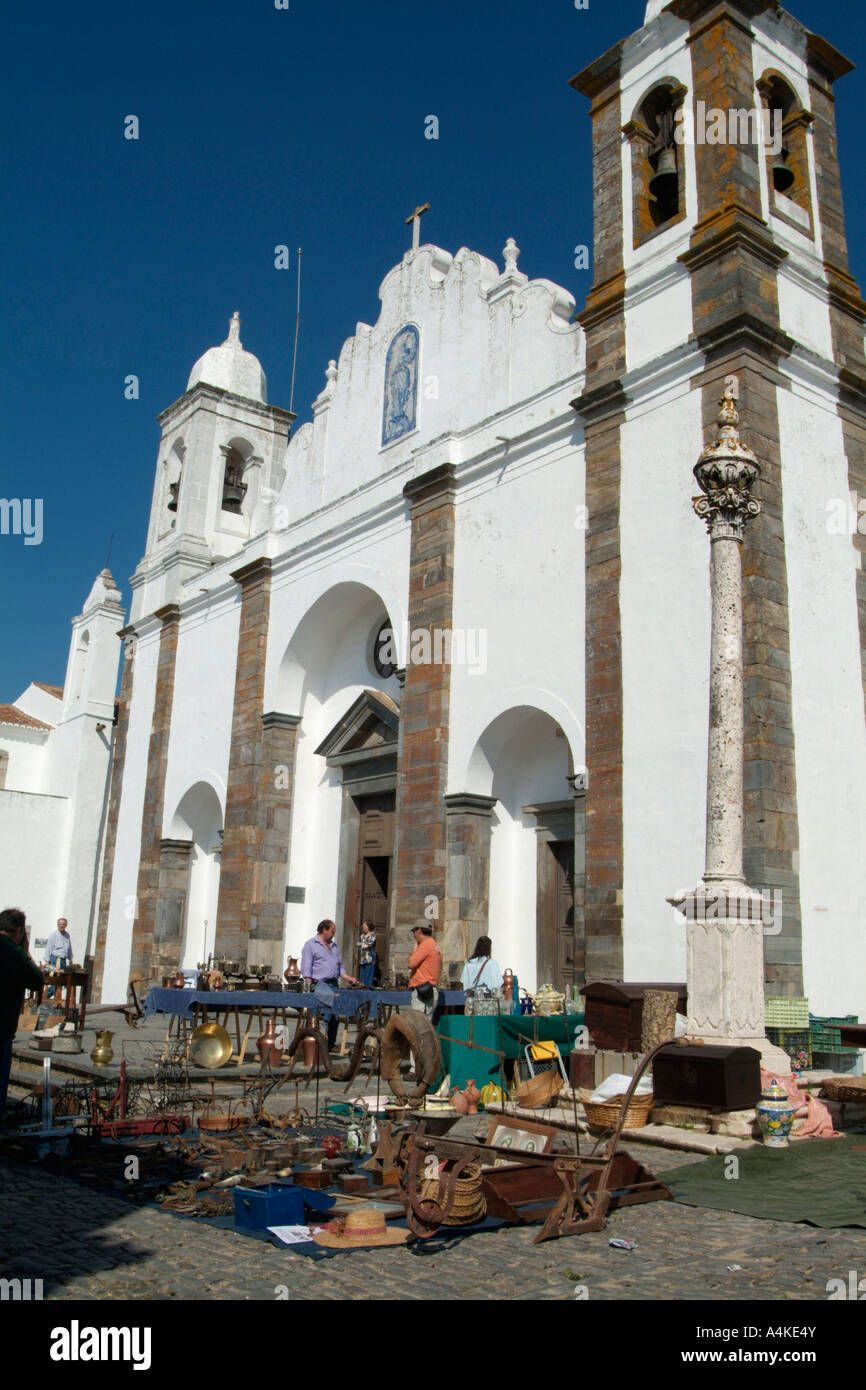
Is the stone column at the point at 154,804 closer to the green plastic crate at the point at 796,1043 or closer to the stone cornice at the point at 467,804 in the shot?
the stone cornice at the point at 467,804

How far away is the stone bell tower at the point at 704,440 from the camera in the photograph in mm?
10695

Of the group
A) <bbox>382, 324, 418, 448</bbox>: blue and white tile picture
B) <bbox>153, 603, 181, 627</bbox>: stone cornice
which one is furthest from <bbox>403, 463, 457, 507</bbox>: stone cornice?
<bbox>153, 603, 181, 627</bbox>: stone cornice

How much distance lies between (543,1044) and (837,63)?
41.3 feet

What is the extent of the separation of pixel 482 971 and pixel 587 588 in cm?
444

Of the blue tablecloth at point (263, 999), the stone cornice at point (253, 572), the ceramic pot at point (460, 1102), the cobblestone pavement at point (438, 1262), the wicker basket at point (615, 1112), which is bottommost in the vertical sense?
the cobblestone pavement at point (438, 1262)

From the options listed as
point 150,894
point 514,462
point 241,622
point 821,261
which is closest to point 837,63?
point 821,261

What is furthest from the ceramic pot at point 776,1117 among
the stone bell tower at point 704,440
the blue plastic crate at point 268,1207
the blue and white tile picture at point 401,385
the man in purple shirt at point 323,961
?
the blue and white tile picture at point 401,385

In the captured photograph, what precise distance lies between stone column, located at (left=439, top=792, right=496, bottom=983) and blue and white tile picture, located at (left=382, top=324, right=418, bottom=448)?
→ 6.20 m

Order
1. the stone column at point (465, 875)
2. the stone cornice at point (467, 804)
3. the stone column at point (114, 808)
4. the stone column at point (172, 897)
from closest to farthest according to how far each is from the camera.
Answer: the stone column at point (465, 875), the stone cornice at point (467, 804), the stone column at point (172, 897), the stone column at point (114, 808)

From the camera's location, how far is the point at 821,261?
13.1m

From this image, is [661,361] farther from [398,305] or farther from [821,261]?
[398,305]

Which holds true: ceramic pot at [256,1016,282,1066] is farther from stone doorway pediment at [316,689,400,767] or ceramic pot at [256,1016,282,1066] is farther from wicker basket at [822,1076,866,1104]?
stone doorway pediment at [316,689,400,767]

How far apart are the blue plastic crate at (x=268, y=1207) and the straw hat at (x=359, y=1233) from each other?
191mm

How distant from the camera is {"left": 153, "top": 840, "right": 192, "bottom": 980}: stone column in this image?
20.8m
